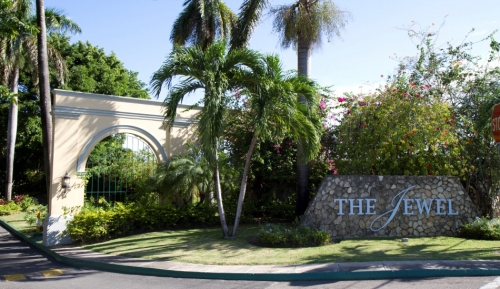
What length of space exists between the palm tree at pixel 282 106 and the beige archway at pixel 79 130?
2891 mm

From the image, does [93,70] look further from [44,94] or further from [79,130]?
[79,130]

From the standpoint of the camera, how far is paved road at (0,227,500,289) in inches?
301

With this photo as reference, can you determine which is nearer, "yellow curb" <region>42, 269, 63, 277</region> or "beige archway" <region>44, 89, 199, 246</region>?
"yellow curb" <region>42, 269, 63, 277</region>

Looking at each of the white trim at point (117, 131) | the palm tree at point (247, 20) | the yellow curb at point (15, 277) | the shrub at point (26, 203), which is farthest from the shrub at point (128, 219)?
the shrub at point (26, 203)

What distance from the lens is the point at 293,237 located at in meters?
11.2

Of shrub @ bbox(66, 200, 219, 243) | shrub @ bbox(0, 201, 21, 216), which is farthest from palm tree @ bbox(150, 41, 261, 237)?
shrub @ bbox(0, 201, 21, 216)

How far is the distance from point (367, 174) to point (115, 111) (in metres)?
8.28

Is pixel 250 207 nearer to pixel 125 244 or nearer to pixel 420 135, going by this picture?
pixel 125 244

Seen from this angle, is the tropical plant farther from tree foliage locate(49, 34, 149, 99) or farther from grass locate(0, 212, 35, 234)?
tree foliage locate(49, 34, 149, 99)

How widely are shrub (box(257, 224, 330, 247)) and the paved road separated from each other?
112 inches

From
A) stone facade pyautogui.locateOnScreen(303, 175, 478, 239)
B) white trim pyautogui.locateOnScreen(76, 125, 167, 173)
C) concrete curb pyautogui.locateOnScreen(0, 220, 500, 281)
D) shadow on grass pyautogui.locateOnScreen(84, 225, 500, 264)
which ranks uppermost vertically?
white trim pyautogui.locateOnScreen(76, 125, 167, 173)

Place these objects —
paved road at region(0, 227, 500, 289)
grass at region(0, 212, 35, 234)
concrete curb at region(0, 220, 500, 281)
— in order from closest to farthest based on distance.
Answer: paved road at region(0, 227, 500, 289) < concrete curb at region(0, 220, 500, 281) < grass at region(0, 212, 35, 234)

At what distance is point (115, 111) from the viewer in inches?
567

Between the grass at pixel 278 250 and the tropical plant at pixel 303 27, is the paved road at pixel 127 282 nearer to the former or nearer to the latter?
the grass at pixel 278 250
